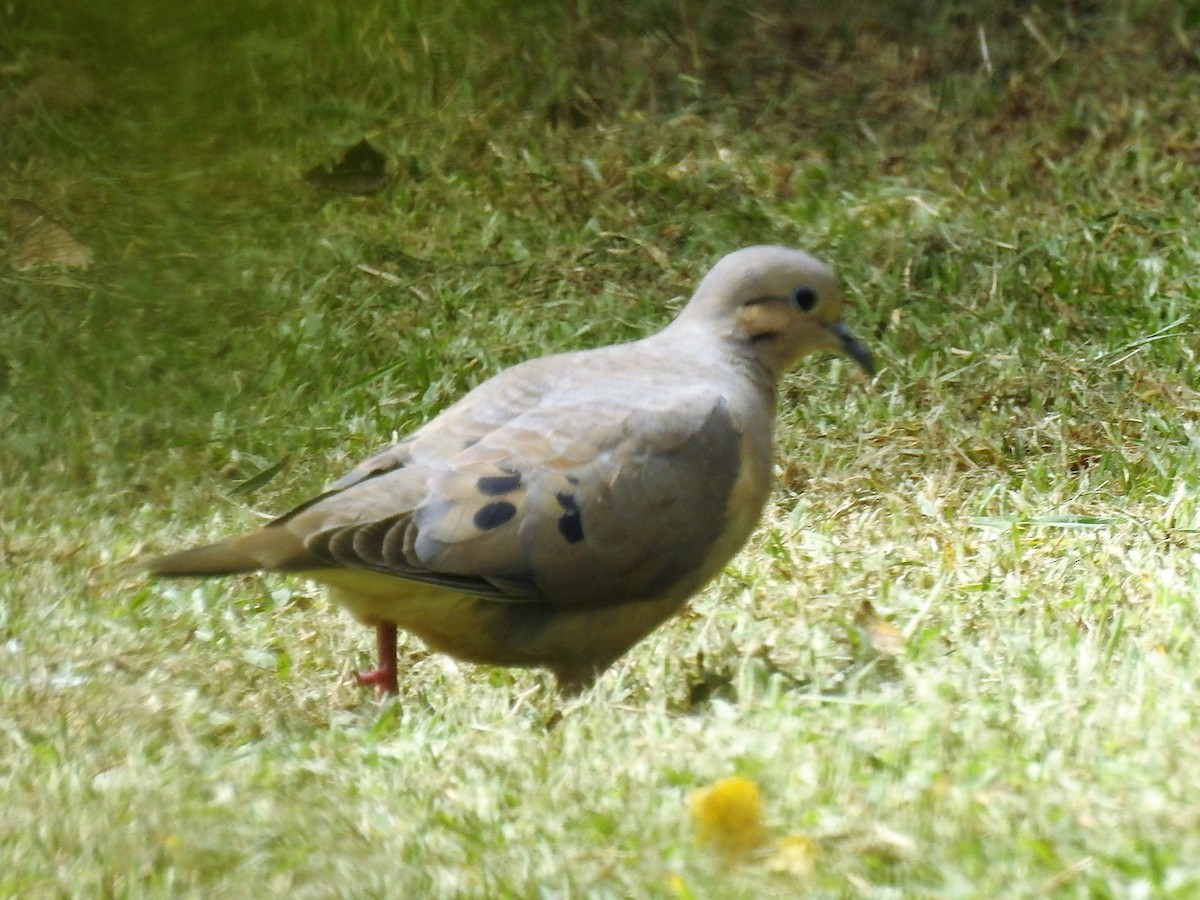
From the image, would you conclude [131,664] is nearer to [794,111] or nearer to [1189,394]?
[1189,394]

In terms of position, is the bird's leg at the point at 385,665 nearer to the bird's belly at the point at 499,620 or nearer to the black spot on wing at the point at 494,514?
the bird's belly at the point at 499,620

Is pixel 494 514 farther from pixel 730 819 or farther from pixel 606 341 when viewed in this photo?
pixel 606 341

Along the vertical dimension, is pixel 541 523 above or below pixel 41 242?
above

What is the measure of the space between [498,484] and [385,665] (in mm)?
423

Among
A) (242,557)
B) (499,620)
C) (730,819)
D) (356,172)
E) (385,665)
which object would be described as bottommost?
(356,172)

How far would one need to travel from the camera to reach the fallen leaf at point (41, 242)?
18.4 feet

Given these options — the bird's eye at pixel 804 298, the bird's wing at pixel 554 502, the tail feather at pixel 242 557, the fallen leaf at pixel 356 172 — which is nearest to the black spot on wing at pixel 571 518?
the bird's wing at pixel 554 502

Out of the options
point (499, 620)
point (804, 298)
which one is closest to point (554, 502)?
point (499, 620)

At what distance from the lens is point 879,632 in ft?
10.9

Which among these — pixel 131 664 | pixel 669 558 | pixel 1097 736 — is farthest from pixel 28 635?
pixel 1097 736

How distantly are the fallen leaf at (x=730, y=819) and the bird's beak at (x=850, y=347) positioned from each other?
5.21 feet

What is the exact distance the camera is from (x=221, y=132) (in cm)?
251

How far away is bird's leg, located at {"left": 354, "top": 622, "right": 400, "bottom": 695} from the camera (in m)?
3.29

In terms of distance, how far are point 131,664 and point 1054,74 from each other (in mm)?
4605
